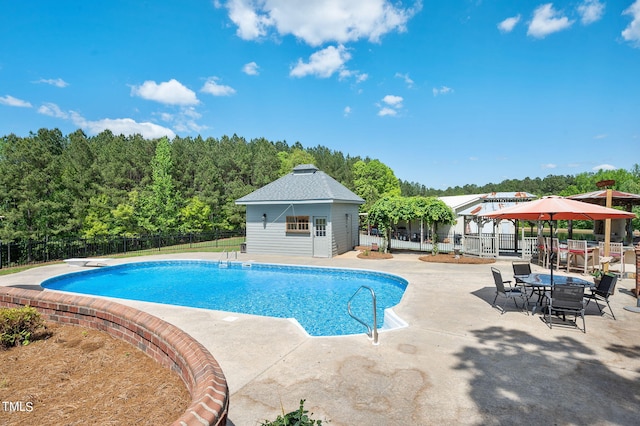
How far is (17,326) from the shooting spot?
13.5 ft

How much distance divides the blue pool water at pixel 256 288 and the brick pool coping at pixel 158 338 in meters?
4.48

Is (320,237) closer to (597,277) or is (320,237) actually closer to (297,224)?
(297,224)

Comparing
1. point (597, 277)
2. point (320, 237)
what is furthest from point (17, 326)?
point (320, 237)

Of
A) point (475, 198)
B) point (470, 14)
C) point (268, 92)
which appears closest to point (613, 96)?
point (475, 198)

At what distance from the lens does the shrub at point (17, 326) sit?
13.1 feet

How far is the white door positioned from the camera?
17.2 meters

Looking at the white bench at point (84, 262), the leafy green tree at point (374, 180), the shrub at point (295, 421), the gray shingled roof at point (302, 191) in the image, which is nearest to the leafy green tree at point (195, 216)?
the gray shingled roof at point (302, 191)

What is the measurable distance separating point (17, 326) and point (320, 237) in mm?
13841

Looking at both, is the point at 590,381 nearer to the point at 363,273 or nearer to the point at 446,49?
the point at 363,273

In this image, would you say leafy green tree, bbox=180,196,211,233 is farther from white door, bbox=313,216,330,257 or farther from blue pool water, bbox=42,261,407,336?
white door, bbox=313,216,330,257

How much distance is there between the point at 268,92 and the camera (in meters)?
22.5

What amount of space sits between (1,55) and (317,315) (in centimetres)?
2042

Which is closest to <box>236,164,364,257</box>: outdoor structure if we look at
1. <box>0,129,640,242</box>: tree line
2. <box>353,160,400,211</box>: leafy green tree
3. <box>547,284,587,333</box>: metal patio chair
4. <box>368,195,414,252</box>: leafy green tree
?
<box>368,195,414,252</box>: leafy green tree

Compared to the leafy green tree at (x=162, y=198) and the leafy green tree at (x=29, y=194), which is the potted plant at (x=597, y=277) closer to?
the leafy green tree at (x=29, y=194)
